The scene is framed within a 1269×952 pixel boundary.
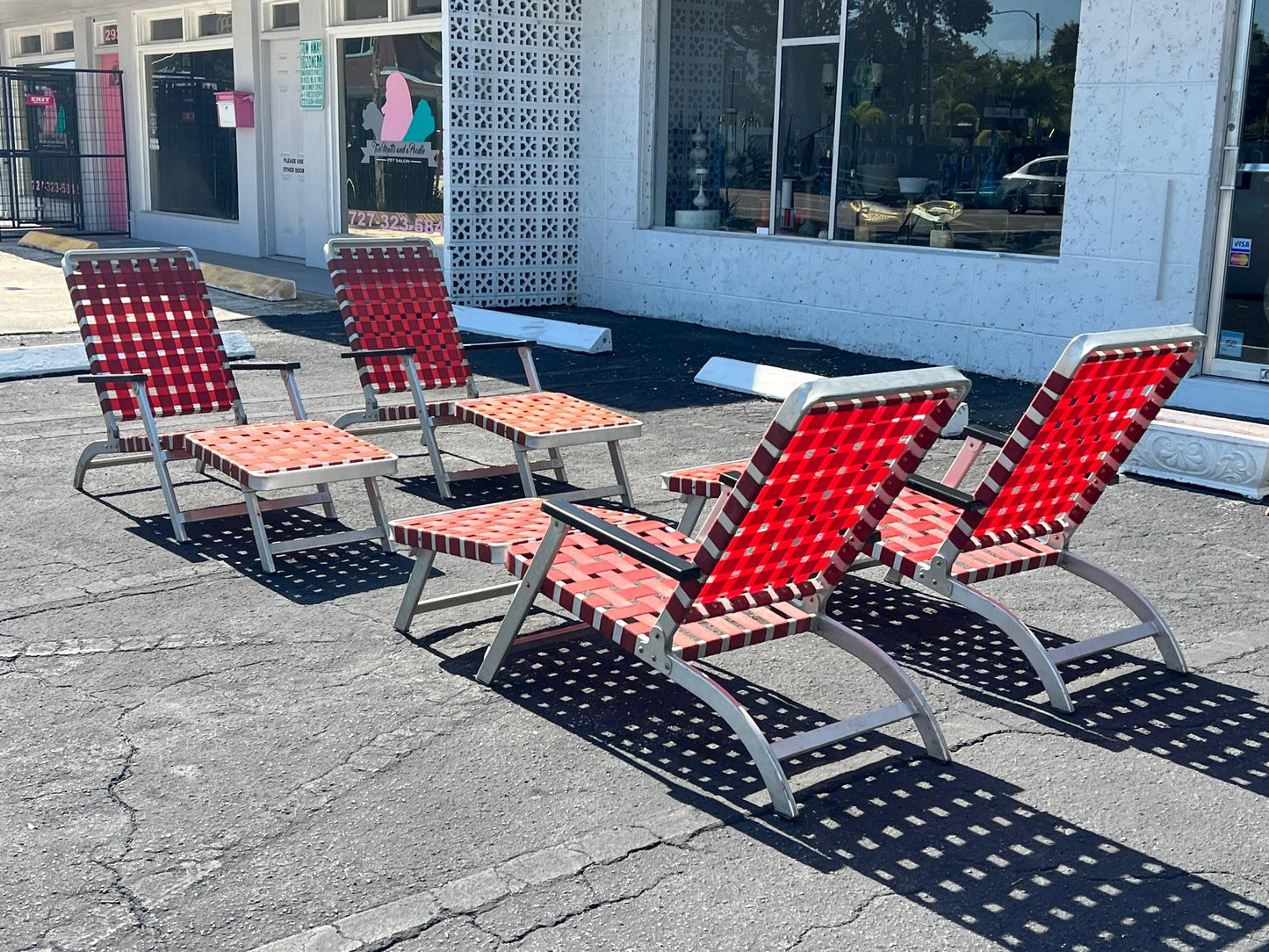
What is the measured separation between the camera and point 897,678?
163 inches

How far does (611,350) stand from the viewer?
11516mm

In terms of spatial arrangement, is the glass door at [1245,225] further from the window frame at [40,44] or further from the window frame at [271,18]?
the window frame at [40,44]

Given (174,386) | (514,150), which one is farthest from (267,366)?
(514,150)

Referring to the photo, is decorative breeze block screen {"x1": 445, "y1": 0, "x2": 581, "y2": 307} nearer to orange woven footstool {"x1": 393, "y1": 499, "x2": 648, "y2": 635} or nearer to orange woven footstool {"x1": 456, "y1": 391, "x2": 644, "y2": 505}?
orange woven footstool {"x1": 456, "y1": 391, "x2": 644, "y2": 505}

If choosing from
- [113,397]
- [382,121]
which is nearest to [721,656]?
[113,397]

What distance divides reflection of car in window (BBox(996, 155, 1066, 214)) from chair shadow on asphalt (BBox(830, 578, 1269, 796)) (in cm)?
574

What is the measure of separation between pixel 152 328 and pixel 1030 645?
4503 mm

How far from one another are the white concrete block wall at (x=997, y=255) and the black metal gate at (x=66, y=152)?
1070 centimetres

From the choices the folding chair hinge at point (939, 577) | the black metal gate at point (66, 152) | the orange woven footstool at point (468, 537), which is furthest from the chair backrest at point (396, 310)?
the black metal gate at point (66, 152)

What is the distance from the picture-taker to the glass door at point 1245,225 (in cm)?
913

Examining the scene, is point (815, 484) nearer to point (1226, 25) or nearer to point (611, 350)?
point (1226, 25)

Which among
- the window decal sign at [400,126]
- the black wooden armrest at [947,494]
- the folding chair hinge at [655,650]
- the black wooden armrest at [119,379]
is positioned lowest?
the folding chair hinge at [655,650]

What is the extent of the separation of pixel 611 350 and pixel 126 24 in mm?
12995

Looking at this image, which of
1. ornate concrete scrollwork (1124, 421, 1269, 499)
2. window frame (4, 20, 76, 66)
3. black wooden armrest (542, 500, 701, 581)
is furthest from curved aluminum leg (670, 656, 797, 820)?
window frame (4, 20, 76, 66)
